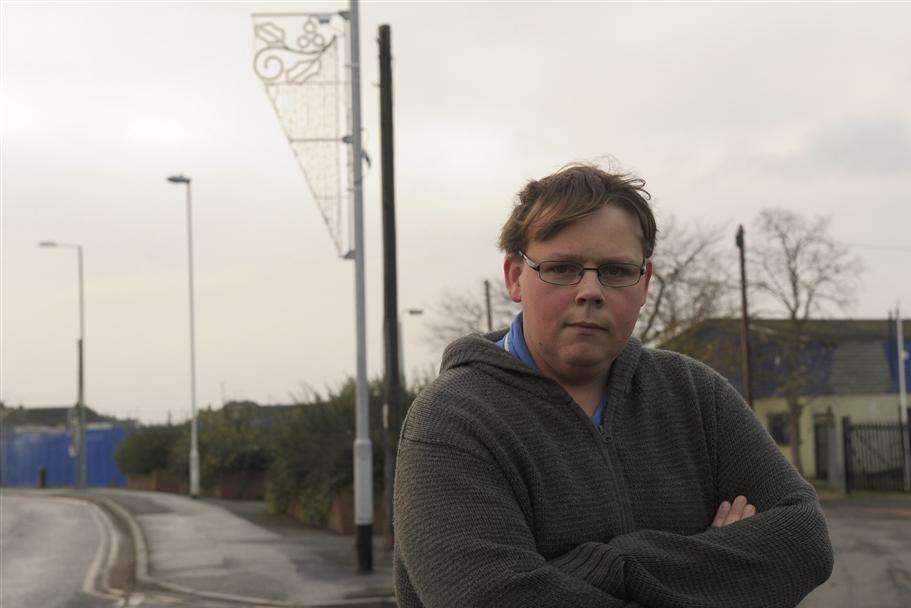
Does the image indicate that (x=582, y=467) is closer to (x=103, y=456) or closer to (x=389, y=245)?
(x=389, y=245)

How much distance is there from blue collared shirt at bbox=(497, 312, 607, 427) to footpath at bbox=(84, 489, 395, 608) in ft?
34.6

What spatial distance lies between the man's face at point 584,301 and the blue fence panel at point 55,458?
51.4m

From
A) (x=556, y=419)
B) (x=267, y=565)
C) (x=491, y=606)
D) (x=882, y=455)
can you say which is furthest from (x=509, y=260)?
(x=882, y=455)

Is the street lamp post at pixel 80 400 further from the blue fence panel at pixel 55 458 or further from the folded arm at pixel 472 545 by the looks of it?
the folded arm at pixel 472 545

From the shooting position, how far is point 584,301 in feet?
8.18

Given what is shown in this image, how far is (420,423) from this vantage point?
2479 millimetres

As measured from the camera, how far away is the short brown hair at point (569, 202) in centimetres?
251

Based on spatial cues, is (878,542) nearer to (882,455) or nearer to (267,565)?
(267,565)

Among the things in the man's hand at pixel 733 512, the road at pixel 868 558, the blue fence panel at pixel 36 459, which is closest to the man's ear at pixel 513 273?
the man's hand at pixel 733 512

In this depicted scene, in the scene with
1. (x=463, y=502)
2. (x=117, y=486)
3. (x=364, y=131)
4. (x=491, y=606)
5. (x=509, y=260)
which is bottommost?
(x=117, y=486)

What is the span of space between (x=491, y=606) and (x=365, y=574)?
43.2ft

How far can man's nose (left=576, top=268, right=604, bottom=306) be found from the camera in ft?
8.14

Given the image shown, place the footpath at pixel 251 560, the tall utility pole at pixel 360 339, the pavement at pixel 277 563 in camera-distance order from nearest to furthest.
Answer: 1. the pavement at pixel 277 563
2. the footpath at pixel 251 560
3. the tall utility pole at pixel 360 339

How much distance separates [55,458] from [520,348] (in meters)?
59.7
